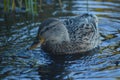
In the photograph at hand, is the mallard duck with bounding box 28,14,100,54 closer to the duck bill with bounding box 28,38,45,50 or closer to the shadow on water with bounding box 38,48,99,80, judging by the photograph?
the duck bill with bounding box 28,38,45,50

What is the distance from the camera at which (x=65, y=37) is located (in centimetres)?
936

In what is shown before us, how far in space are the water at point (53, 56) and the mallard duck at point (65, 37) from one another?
0.21m

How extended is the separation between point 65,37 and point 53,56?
0.59 m

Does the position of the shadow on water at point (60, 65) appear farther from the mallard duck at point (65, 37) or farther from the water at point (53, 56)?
the mallard duck at point (65, 37)

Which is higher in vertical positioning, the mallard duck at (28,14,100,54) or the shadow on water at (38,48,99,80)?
the mallard duck at (28,14,100,54)

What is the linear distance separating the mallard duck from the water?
0.70 ft

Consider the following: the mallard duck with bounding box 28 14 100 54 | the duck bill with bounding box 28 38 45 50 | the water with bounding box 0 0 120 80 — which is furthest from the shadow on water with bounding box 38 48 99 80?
the duck bill with bounding box 28 38 45 50

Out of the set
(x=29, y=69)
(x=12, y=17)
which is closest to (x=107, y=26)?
(x=12, y=17)

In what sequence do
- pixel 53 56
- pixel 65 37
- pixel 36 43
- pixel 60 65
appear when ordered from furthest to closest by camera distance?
1. pixel 65 37
2. pixel 53 56
3. pixel 36 43
4. pixel 60 65

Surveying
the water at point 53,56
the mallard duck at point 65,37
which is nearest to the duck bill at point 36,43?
the mallard duck at point 65,37

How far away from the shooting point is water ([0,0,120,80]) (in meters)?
7.60

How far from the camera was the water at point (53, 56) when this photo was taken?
760cm

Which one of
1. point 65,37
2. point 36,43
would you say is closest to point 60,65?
point 36,43

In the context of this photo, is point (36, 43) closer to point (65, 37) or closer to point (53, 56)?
point (53, 56)
